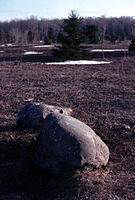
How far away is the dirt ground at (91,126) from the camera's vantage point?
312cm

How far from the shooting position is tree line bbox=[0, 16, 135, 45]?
126ft

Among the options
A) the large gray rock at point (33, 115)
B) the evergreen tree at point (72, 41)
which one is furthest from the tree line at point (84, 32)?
the large gray rock at point (33, 115)

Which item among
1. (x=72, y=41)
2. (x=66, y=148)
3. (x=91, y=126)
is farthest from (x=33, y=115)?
(x=72, y=41)

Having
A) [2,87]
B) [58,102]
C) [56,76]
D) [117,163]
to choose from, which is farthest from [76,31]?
[117,163]

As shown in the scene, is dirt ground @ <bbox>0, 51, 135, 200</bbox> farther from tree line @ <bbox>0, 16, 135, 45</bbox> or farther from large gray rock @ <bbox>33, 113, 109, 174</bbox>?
tree line @ <bbox>0, 16, 135, 45</bbox>

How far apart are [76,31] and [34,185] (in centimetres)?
1585

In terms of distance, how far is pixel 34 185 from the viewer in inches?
131

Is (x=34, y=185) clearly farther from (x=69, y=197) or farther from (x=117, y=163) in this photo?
(x=117, y=163)

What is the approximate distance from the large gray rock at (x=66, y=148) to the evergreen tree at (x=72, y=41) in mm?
14254

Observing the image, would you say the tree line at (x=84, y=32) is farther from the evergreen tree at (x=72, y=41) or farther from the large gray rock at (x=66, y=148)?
the large gray rock at (x=66, y=148)

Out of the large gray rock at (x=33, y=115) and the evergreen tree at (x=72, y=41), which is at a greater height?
the evergreen tree at (x=72, y=41)

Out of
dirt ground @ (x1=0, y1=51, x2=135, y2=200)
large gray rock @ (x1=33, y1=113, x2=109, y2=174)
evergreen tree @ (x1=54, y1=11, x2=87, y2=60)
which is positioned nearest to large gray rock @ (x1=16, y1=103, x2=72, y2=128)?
dirt ground @ (x1=0, y1=51, x2=135, y2=200)

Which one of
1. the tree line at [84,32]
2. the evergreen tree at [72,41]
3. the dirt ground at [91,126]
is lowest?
the dirt ground at [91,126]

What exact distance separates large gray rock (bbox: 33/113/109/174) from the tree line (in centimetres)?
1525
